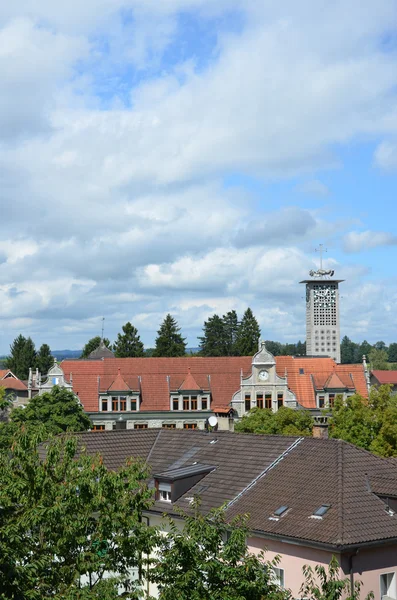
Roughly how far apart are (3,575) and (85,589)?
8.15 feet

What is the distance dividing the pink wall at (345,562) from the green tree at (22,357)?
112885mm

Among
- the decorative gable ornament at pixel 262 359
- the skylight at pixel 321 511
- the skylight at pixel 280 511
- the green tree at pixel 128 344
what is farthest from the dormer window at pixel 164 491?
the green tree at pixel 128 344

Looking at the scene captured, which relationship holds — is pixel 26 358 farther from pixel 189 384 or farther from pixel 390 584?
pixel 390 584

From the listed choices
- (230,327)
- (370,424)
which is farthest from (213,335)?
(370,424)

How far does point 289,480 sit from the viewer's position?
2945cm

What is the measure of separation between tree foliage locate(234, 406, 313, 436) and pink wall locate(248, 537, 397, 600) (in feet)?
94.7

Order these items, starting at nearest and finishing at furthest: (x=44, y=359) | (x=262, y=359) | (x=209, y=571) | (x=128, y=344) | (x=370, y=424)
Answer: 1. (x=209, y=571)
2. (x=370, y=424)
3. (x=262, y=359)
4. (x=128, y=344)
5. (x=44, y=359)

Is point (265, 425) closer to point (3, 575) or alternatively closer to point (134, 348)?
point (3, 575)

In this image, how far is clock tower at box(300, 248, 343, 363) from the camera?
178375mm

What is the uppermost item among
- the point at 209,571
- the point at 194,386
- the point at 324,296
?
the point at 324,296

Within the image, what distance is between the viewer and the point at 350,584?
24.2 meters

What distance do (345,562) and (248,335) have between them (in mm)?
101122

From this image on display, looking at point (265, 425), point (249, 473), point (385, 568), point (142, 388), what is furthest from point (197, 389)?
point (385, 568)

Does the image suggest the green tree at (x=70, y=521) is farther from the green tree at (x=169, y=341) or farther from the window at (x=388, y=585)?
the green tree at (x=169, y=341)
